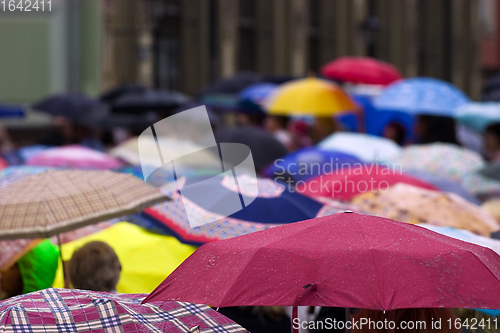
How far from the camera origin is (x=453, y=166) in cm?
709

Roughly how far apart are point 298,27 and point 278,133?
65.0 ft

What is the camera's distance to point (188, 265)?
117 inches

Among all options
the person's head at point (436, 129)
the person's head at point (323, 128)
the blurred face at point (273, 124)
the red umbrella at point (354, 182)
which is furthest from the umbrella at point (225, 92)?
the red umbrella at point (354, 182)

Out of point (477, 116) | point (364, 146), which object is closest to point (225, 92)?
point (477, 116)

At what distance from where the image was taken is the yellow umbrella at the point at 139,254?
486cm

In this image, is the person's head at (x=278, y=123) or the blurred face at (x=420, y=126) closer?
the blurred face at (x=420, y=126)

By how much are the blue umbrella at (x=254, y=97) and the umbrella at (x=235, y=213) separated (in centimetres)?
727

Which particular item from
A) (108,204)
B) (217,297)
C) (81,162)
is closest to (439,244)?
(217,297)

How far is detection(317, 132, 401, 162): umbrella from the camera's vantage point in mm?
8117

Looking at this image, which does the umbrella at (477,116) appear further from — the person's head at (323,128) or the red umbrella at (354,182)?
the red umbrella at (354,182)

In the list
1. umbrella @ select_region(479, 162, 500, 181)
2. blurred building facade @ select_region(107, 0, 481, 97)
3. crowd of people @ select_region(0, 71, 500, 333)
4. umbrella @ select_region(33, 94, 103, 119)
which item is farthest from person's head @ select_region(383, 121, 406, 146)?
blurred building facade @ select_region(107, 0, 481, 97)

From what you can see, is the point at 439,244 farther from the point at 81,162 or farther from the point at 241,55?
the point at 241,55

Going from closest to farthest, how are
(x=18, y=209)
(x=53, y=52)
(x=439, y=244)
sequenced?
(x=439, y=244)
(x=18, y=209)
(x=53, y=52)

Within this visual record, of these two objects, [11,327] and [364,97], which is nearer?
[11,327]
